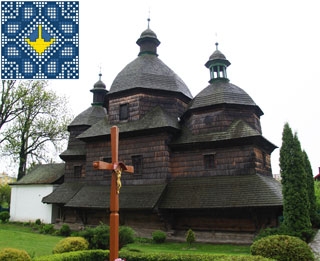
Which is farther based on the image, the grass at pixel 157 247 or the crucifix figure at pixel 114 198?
the grass at pixel 157 247

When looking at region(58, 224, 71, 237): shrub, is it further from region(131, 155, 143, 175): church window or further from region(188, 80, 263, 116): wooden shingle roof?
region(188, 80, 263, 116): wooden shingle roof

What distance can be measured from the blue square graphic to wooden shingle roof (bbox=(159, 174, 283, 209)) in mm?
9228

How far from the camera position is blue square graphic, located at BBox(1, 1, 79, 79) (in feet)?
30.1

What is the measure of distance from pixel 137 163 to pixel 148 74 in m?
6.36

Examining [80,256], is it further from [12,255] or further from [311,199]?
[311,199]

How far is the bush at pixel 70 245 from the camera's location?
9992 mm

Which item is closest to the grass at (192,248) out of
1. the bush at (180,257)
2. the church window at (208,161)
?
the bush at (180,257)

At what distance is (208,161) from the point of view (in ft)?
55.3

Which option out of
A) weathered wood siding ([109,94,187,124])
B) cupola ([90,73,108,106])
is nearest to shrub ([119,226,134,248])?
weathered wood siding ([109,94,187,124])

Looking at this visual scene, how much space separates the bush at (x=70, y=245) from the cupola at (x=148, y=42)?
15.9m

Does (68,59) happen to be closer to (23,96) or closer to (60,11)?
(60,11)

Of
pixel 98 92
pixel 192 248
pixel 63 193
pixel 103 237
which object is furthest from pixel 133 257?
pixel 98 92

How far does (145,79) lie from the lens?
20312mm

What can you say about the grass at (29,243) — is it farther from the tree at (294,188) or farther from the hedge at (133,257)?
the tree at (294,188)
